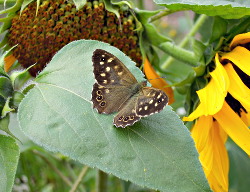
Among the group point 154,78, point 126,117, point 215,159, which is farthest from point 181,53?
point 126,117

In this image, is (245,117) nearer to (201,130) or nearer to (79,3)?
(201,130)

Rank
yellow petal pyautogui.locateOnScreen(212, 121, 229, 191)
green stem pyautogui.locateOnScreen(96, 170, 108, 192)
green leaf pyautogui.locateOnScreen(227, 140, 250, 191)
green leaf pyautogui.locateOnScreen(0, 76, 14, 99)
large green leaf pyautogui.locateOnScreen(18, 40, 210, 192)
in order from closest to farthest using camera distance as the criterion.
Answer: large green leaf pyautogui.locateOnScreen(18, 40, 210, 192)
green leaf pyautogui.locateOnScreen(0, 76, 14, 99)
yellow petal pyautogui.locateOnScreen(212, 121, 229, 191)
green stem pyautogui.locateOnScreen(96, 170, 108, 192)
green leaf pyautogui.locateOnScreen(227, 140, 250, 191)

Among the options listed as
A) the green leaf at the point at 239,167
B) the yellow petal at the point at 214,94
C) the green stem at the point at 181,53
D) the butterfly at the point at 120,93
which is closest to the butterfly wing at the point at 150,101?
the butterfly at the point at 120,93

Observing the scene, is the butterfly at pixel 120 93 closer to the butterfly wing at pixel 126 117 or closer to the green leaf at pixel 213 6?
the butterfly wing at pixel 126 117

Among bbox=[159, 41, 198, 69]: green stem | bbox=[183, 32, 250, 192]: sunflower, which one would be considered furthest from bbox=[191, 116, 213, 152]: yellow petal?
bbox=[159, 41, 198, 69]: green stem

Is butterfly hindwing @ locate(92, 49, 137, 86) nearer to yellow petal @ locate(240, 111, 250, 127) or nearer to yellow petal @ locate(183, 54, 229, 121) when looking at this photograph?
yellow petal @ locate(183, 54, 229, 121)

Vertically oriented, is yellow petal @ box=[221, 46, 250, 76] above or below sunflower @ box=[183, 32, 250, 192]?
above

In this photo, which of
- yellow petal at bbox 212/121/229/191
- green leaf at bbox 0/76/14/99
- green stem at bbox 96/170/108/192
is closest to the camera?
green leaf at bbox 0/76/14/99
